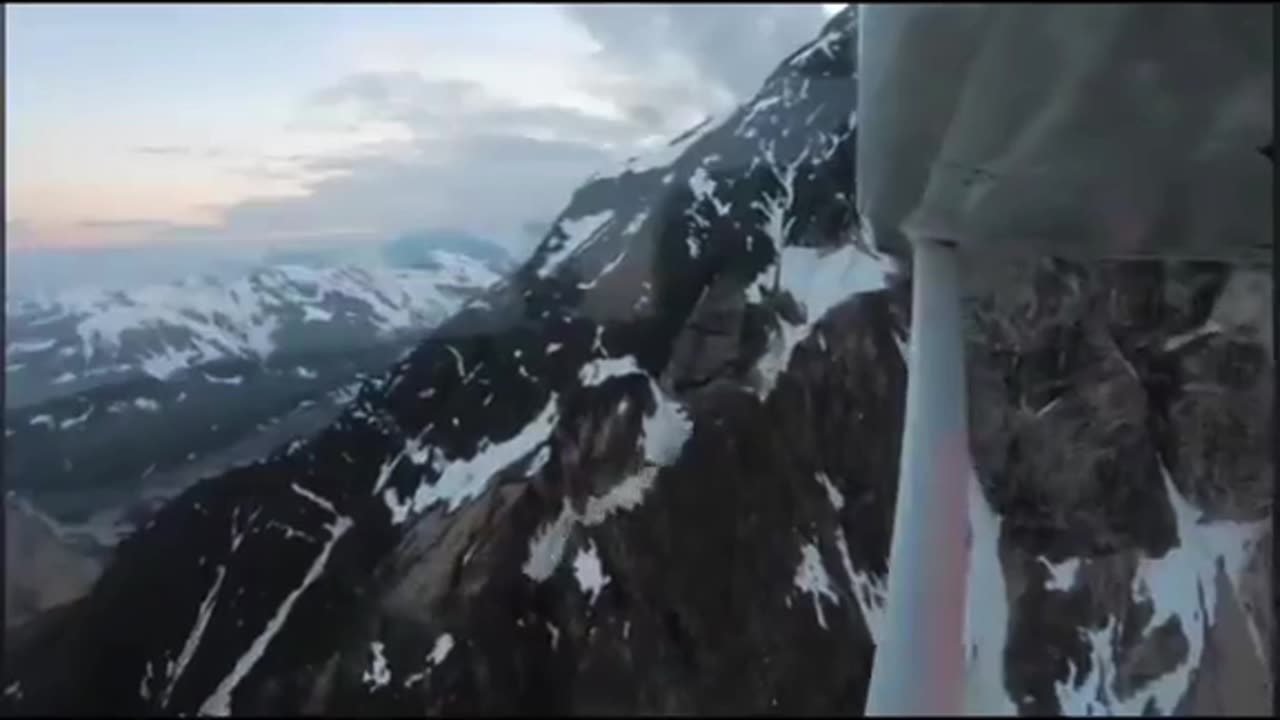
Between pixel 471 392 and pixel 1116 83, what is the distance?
53.7 inches

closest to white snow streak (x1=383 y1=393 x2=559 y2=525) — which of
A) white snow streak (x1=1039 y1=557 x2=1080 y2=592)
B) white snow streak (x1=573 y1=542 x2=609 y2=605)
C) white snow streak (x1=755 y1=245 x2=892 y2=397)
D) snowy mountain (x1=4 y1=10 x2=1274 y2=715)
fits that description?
snowy mountain (x1=4 y1=10 x2=1274 y2=715)

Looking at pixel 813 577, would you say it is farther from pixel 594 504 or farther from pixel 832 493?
pixel 594 504

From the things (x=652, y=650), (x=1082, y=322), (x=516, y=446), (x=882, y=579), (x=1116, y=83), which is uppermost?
(x=1116, y=83)

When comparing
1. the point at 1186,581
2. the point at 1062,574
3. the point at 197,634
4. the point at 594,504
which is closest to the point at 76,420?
the point at 197,634

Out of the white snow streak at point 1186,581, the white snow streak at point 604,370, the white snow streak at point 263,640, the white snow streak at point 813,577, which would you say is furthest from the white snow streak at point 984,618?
the white snow streak at point 263,640

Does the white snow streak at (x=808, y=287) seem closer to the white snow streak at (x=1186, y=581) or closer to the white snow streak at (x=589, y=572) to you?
the white snow streak at (x=589, y=572)

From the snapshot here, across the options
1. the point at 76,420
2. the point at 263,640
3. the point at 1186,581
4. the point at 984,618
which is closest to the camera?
the point at 984,618

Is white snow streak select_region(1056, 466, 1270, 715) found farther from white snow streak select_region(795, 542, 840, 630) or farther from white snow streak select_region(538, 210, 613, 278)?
white snow streak select_region(538, 210, 613, 278)

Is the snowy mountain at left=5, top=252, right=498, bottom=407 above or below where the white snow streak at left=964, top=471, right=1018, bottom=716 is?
above

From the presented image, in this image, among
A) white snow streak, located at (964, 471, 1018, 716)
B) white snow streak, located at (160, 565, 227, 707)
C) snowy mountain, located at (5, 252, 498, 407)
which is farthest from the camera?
white snow streak, located at (160, 565, 227, 707)

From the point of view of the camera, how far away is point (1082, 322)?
134cm

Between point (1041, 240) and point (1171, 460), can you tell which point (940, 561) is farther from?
point (1171, 460)

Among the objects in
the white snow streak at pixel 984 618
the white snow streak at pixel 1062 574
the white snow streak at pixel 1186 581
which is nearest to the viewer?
the white snow streak at pixel 984 618

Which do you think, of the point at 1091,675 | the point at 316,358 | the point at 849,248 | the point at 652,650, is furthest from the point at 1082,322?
the point at 316,358
